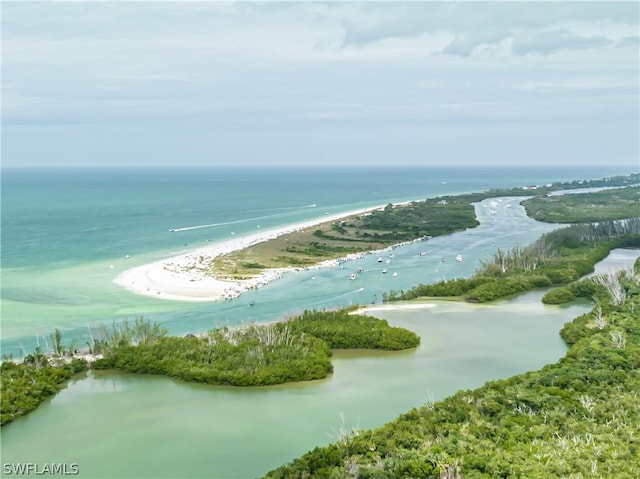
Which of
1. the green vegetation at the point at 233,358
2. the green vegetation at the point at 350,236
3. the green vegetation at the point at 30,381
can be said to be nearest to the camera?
the green vegetation at the point at 30,381

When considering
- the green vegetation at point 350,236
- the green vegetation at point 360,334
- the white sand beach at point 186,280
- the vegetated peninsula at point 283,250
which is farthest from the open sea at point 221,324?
the green vegetation at point 350,236

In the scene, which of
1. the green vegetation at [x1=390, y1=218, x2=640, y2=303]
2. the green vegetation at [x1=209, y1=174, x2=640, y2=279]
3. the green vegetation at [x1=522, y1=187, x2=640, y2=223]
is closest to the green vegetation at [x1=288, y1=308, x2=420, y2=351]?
the green vegetation at [x1=390, y1=218, x2=640, y2=303]

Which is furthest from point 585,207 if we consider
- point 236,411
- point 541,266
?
point 236,411

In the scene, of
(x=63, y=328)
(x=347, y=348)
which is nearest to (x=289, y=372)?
(x=347, y=348)

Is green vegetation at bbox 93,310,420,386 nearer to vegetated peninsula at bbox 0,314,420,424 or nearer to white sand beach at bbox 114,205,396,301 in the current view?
vegetated peninsula at bbox 0,314,420,424

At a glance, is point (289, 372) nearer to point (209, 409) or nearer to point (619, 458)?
point (209, 409)

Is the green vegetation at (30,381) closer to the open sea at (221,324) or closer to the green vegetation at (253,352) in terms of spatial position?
the open sea at (221,324)
